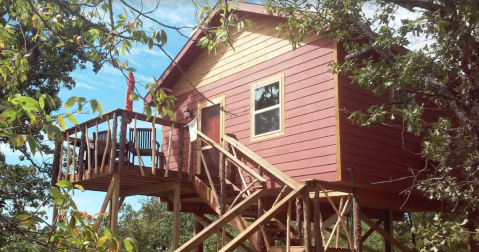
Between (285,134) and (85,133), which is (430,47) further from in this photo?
(85,133)

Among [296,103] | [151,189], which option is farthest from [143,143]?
[296,103]

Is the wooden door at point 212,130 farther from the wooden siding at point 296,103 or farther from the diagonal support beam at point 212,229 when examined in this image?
the diagonal support beam at point 212,229

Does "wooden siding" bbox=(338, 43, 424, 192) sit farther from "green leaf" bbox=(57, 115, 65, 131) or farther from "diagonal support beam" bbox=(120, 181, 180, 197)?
"green leaf" bbox=(57, 115, 65, 131)

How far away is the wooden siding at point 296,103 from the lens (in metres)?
7.84

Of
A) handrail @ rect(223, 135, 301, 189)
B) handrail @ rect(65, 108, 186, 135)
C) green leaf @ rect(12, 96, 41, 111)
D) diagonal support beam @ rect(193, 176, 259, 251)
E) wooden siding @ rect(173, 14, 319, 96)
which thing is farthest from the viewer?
wooden siding @ rect(173, 14, 319, 96)

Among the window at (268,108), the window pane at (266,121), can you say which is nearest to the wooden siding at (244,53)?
the window at (268,108)

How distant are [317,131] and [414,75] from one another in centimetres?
220

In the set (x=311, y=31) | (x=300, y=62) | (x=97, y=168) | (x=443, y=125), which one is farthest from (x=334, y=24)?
(x=97, y=168)

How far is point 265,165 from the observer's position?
7543 mm

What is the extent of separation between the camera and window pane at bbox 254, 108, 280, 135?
8903mm

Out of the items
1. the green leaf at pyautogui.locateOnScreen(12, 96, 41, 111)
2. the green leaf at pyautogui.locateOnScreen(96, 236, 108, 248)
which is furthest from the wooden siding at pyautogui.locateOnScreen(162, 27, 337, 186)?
the green leaf at pyautogui.locateOnScreen(12, 96, 41, 111)

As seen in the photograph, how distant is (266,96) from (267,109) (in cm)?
32

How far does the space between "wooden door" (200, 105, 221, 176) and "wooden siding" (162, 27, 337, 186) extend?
Result: 20.6 inches

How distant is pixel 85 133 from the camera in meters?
9.18
